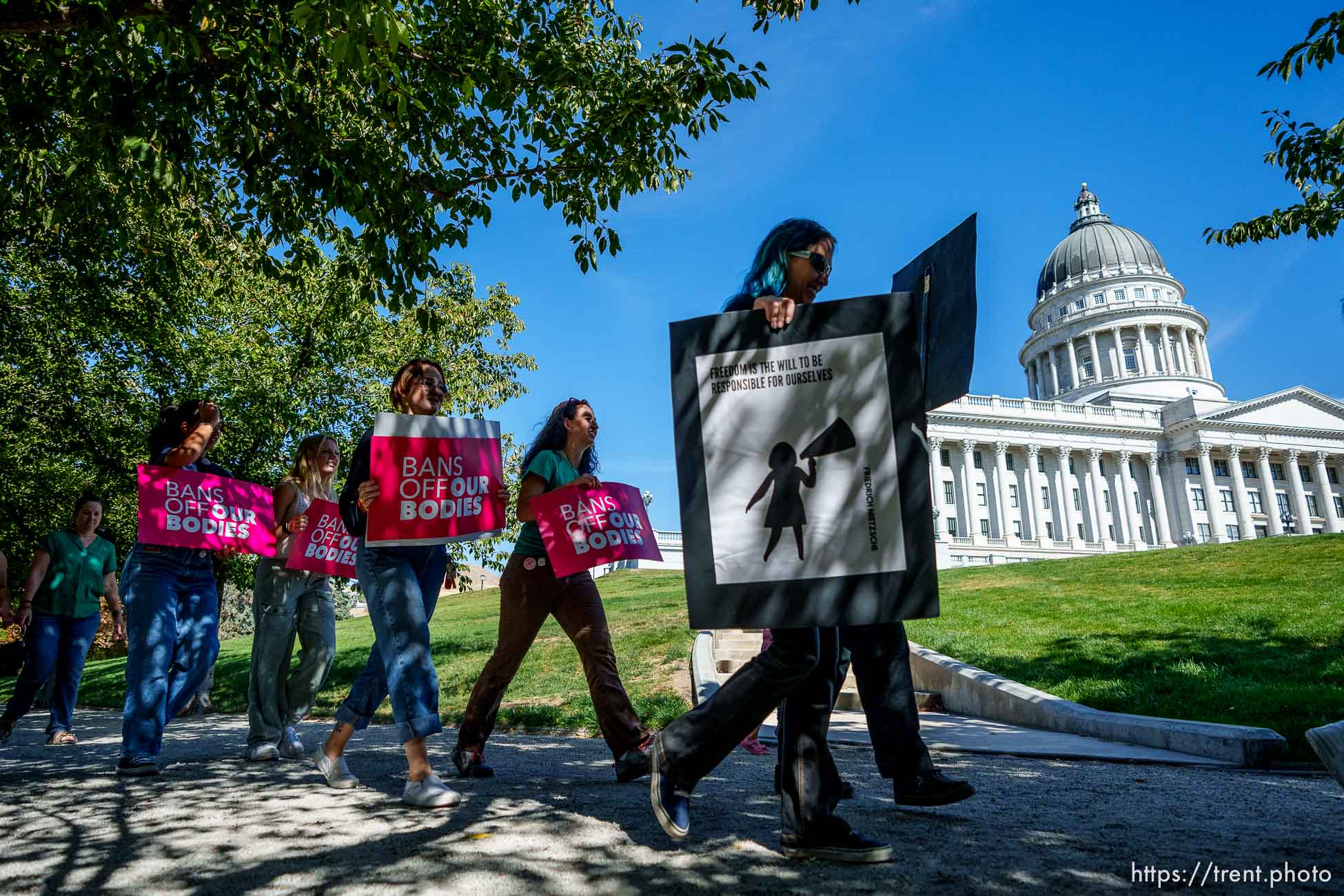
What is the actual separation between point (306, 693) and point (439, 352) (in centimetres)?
1172

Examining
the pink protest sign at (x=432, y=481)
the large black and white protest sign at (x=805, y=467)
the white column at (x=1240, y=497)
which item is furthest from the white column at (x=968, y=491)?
the large black and white protest sign at (x=805, y=467)

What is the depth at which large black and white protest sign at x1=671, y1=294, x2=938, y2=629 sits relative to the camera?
114 inches

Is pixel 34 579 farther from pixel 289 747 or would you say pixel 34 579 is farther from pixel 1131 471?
pixel 1131 471

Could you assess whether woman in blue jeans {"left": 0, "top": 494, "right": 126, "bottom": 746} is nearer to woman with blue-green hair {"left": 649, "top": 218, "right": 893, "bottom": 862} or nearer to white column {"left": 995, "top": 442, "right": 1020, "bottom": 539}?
woman with blue-green hair {"left": 649, "top": 218, "right": 893, "bottom": 862}

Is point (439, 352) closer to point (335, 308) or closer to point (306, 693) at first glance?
point (335, 308)

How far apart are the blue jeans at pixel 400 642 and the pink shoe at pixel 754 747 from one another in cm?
299

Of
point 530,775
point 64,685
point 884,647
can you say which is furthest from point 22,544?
point 884,647

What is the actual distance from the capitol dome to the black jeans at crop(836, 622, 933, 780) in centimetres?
10753

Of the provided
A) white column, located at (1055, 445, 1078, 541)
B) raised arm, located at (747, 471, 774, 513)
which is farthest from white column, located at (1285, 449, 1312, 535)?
raised arm, located at (747, 471, 774, 513)

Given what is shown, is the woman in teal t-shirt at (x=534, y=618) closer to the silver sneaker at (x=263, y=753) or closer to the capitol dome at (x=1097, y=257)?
the silver sneaker at (x=263, y=753)

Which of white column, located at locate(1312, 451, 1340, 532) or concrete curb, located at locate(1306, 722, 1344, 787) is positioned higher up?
white column, located at locate(1312, 451, 1340, 532)

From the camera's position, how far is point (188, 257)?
13.0m

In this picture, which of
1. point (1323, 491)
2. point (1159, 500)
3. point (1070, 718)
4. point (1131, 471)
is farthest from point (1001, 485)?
point (1070, 718)

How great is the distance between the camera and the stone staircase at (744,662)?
973 cm
